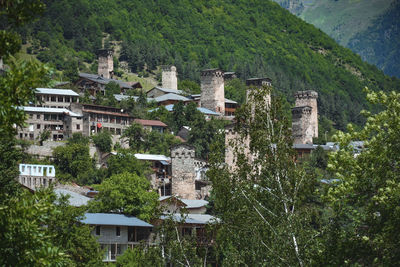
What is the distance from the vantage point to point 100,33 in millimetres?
169375

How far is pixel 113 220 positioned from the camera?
53875 millimetres

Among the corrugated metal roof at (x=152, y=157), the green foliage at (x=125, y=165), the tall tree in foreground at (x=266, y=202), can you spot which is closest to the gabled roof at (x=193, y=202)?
the green foliage at (x=125, y=165)

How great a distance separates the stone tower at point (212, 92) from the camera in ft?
349

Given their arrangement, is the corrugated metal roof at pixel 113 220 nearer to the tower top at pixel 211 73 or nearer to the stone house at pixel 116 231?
the stone house at pixel 116 231

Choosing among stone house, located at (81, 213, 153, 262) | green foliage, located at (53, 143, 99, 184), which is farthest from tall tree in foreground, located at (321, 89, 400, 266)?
green foliage, located at (53, 143, 99, 184)

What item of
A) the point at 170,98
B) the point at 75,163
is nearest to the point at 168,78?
the point at 170,98

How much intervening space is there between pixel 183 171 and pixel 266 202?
141ft

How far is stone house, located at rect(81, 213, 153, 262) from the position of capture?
5241 cm

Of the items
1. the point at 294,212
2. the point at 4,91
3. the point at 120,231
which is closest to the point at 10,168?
the point at 120,231

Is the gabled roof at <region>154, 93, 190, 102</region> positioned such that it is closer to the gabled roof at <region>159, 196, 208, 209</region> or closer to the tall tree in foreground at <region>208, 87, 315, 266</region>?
the gabled roof at <region>159, 196, 208, 209</region>

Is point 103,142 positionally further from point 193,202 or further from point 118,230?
point 118,230

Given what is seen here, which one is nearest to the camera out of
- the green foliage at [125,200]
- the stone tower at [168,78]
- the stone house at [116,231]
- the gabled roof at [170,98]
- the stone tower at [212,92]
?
the stone house at [116,231]

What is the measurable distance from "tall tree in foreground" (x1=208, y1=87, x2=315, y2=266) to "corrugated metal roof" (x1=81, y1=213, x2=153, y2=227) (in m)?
24.1

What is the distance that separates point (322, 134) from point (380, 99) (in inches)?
3656
